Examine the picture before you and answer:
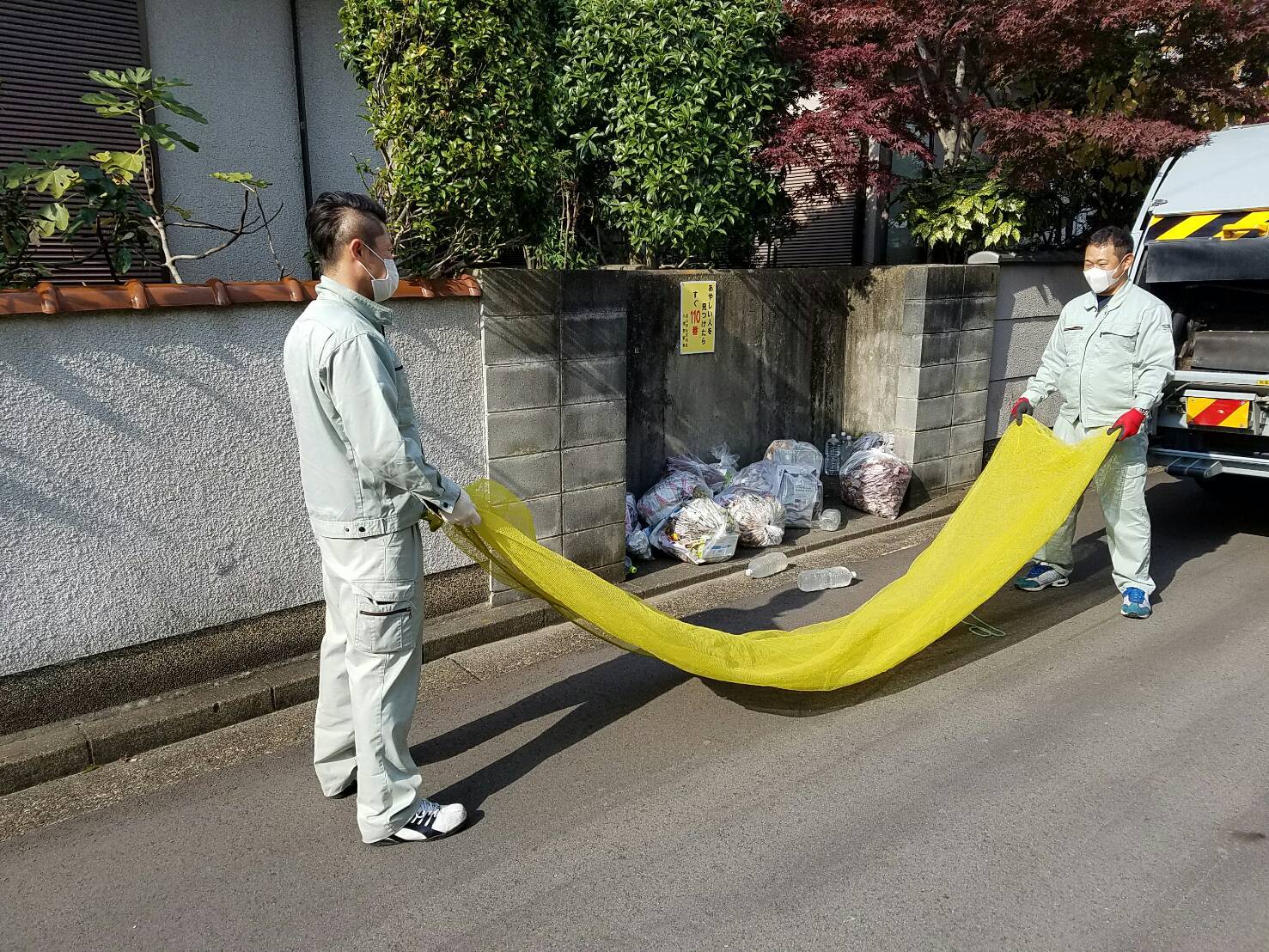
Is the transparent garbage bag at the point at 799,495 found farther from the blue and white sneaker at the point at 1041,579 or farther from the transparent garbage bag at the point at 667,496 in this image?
the blue and white sneaker at the point at 1041,579

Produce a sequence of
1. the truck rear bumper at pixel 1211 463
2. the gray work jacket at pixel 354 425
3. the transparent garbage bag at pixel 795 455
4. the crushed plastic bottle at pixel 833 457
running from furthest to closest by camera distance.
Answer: the crushed plastic bottle at pixel 833 457, the transparent garbage bag at pixel 795 455, the truck rear bumper at pixel 1211 463, the gray work jacket at pixel 354 425

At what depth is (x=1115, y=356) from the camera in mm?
4930

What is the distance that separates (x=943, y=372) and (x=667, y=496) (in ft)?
8.53

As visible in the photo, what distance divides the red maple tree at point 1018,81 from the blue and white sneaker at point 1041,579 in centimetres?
298

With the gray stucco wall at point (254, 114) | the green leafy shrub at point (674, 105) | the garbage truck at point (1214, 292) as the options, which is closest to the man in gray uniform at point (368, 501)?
the green leafy shrub at point (674, 105)

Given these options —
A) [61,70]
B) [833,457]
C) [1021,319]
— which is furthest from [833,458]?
[61,70]

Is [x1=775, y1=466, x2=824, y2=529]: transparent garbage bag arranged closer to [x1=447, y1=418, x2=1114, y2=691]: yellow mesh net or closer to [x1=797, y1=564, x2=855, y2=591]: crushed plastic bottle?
[x1=797, y1=564, x2=855, y2=591]: crushed plastic bottle

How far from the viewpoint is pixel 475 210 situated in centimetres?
465

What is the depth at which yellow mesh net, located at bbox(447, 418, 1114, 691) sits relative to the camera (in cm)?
353

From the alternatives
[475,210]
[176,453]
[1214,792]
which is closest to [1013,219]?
[475,210]

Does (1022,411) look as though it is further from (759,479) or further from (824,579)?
(759,479)

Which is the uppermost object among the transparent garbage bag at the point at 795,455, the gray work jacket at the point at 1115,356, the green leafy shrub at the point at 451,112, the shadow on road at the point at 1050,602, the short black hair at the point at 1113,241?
the green leafy shrub at the point at 451,112

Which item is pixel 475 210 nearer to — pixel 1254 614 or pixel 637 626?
pixel 637 626

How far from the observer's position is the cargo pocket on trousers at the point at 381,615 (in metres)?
2.95
